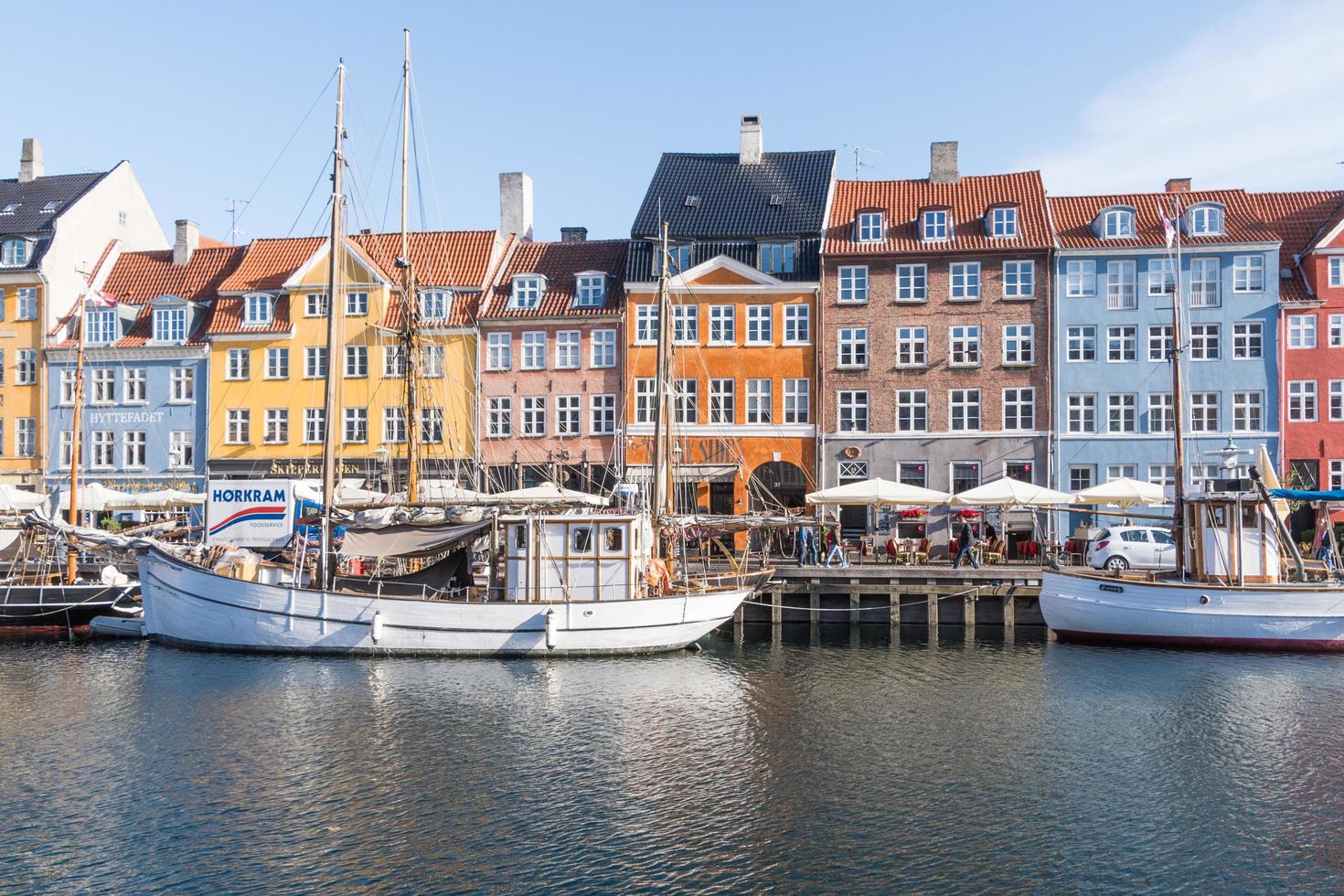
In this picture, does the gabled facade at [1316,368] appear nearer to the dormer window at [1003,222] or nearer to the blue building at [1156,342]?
the blue building at [1156,342]

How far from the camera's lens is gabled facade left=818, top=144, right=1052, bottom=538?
48375 mm

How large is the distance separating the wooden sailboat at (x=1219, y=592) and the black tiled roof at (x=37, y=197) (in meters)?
48.6

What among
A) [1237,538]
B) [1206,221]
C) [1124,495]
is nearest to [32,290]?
[1124,495]

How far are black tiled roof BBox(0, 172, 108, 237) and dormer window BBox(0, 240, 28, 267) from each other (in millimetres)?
515

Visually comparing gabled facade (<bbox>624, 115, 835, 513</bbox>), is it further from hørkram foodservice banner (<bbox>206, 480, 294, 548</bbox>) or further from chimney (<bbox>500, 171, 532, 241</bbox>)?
hørkram foodservice banner (<bbox>206, 480, 294, 548</bbox>)

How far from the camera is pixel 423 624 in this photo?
1236 inches

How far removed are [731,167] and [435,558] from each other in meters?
25.4

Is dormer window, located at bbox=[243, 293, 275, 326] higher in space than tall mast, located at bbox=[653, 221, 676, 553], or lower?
higher

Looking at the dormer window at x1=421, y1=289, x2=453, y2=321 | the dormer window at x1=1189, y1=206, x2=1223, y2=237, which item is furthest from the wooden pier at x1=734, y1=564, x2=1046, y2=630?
the dormer window at x1=421, y1=289, x2=453, y2=321

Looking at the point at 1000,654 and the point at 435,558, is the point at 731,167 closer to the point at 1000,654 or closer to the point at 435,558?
the point at 435,558

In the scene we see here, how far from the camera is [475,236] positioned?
2159 inches

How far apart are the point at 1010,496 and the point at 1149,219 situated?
1812 centimetres

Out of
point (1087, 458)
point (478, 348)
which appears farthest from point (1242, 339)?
point (478, 348)

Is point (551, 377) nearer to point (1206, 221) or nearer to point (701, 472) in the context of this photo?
point (701, 472)
